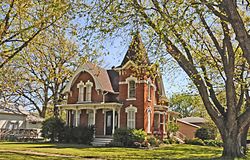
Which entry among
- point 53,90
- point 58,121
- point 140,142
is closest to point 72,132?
point 58,121

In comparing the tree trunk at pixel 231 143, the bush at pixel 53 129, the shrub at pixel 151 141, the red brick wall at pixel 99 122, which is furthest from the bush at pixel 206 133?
the tree trunk at pixel 231 143

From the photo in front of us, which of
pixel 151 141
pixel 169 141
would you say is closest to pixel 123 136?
pixel 151 141

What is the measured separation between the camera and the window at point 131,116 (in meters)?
30.0

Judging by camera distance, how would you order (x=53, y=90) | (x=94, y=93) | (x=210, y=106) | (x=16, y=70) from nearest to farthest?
(x=210, y=106) < (x=94, y=93) < (x=16, y=70) < (x=53, y=90)

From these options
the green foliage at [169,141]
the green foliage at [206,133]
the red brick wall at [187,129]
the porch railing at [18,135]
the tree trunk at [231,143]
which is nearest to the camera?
the tree trunk at [231,143]

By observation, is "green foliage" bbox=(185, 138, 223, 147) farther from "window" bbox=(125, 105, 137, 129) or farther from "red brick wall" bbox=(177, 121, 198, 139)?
"red brick wall" bbox=(177, 121, 198, 139)

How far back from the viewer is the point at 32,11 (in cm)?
1680

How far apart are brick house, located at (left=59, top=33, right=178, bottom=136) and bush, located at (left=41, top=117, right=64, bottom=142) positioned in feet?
8.19

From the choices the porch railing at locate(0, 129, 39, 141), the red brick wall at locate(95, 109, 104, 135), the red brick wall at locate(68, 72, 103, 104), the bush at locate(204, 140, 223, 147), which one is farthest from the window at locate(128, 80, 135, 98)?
the porch railing at locate(0, 129, 39, 141)

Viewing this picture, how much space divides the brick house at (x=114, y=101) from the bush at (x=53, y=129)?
2495mm

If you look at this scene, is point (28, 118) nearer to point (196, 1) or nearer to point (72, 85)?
point (72, 85)

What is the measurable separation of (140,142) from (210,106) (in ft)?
38.4

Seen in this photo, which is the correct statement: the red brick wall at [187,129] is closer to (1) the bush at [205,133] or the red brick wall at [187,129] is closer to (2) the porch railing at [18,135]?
(1) the bush at [205,133]

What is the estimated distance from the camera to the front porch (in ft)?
100
